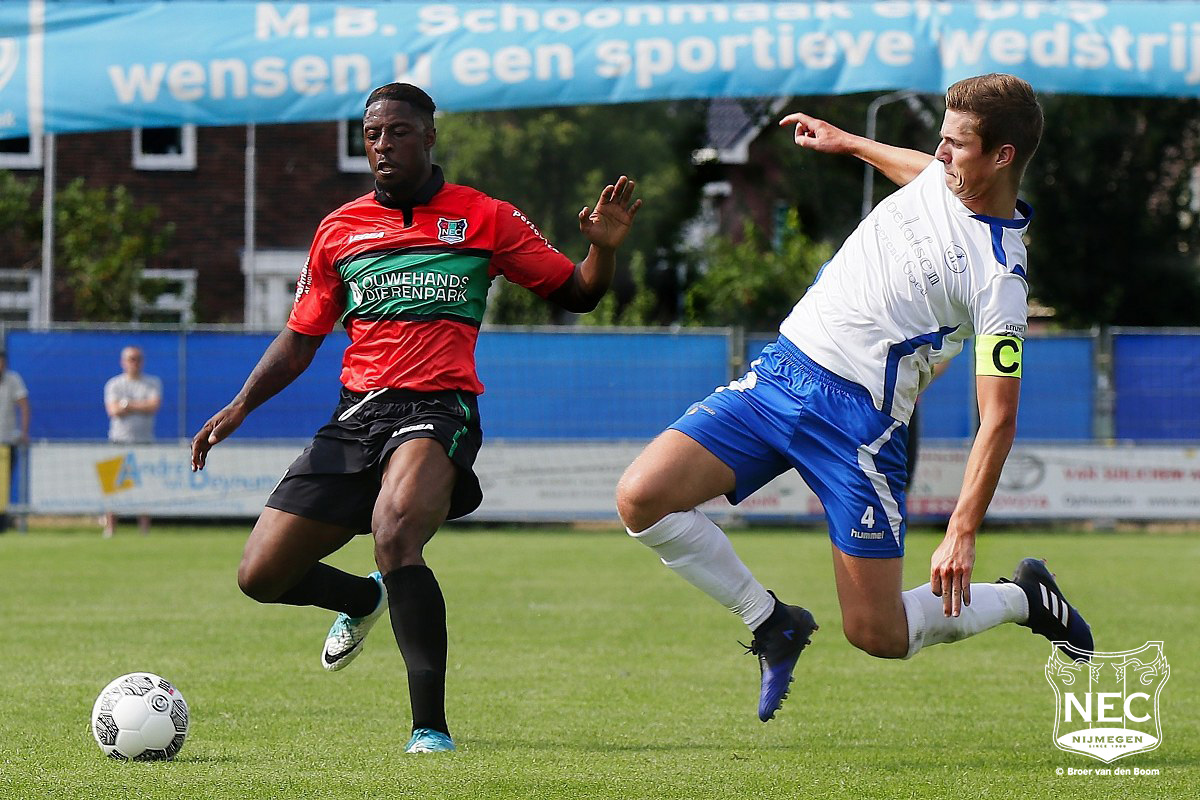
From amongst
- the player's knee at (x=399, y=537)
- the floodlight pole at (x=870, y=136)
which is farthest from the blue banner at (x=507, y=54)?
the floodlight pole at (x=870, y=136)

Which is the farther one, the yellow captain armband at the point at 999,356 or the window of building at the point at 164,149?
the window of building at the point at 164,149

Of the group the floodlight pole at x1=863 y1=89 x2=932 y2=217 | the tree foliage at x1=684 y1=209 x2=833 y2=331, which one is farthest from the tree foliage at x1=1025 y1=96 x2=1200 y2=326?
the tree foliage at x1=684 y1=209 x2=833 y2=331

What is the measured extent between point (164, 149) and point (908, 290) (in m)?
23.7

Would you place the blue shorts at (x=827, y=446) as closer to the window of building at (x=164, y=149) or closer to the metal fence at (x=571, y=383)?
the metal fence at (x=571, y=383)

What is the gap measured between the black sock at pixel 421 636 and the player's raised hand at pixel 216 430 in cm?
92

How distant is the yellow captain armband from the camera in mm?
→ 5047

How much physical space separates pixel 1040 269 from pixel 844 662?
65.5 feet

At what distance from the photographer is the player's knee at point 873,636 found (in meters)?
5.60

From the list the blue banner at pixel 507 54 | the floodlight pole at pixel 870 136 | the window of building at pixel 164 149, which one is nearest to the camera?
the blue banner at pixel 507 54

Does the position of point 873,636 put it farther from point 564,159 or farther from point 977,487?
point 564,159

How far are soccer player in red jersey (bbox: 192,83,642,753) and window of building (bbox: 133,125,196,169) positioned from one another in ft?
71.9

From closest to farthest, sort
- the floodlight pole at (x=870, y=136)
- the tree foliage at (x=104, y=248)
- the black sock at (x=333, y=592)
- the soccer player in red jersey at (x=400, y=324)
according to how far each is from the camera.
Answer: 1. the soccer player in red jersey at (x=400, y=324)
2. the black sock at (x=333, y=592)
3. the tree foliage at (x=104, y=248)
4. the floodlight pole at (x=870, y=136)

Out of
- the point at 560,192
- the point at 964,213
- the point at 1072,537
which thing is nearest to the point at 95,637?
the point at 964,213

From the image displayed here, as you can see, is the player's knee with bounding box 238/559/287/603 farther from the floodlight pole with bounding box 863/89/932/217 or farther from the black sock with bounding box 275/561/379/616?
the floodlight pole with bounding box 863/89/932/217
